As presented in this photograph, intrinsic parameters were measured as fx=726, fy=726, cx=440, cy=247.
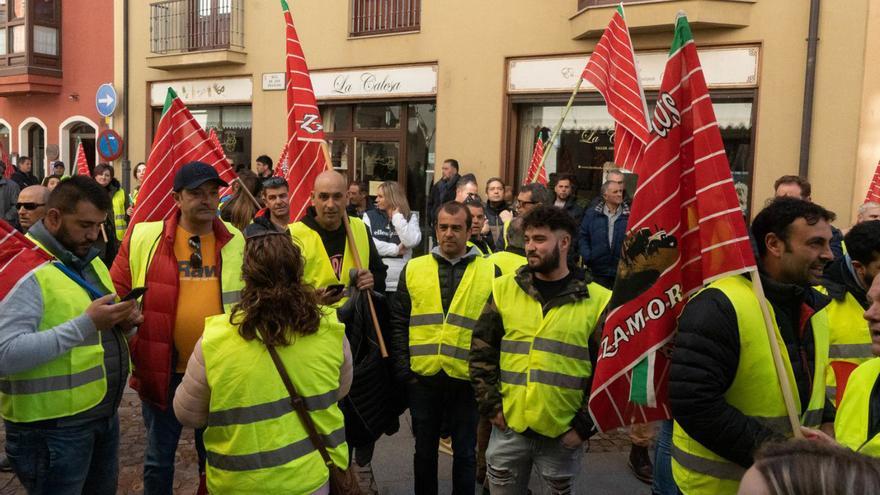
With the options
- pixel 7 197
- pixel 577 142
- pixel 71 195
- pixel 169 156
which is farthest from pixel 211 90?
pixel 71 195

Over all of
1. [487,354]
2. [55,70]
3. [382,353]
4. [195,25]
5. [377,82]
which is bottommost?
[382,353]

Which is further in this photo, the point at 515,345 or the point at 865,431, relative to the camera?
the point at 515,345

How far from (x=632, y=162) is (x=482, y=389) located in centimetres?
356

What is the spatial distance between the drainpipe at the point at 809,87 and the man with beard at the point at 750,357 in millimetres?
7870

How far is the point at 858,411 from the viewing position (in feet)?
7.39

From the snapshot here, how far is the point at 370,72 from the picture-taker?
13711mm

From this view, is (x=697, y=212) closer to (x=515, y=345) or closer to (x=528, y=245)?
(x=528, y=245)

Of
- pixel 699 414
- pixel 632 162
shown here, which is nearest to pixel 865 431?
pixel 699 414

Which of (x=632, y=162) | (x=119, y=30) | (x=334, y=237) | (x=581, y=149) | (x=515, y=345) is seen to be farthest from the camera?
(x=119, y=30)

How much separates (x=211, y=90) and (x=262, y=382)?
14765mm

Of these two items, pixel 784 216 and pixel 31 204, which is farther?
pixel 31 204

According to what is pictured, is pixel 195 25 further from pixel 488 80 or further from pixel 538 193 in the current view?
pixel 538 193

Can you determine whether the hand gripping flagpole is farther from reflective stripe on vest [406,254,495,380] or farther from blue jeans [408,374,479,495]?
blue jeans [408,374,479,495]

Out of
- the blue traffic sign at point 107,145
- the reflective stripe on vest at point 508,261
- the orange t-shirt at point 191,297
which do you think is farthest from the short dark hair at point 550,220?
the blue traffic sign at point 107,145
